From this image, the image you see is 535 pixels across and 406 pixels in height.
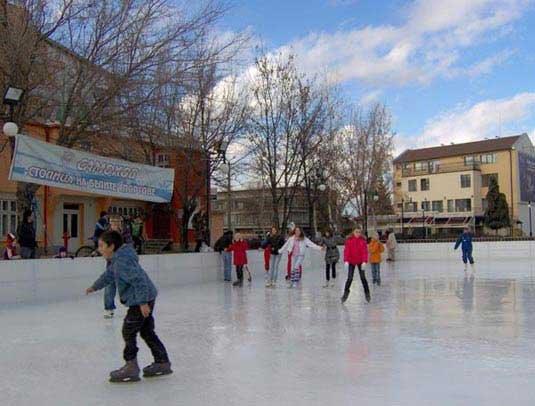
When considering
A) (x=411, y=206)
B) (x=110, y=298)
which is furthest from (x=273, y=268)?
(x=411, y=206)

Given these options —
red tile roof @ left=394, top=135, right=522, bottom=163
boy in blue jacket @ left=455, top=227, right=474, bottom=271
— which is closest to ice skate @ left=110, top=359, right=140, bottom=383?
boy in blue jacket @ left=455, top=227, right=474, bottom=271

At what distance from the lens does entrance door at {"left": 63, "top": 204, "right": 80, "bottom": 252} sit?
30.0 m

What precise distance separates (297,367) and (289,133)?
84.7 ft

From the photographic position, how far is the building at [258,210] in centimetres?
4131

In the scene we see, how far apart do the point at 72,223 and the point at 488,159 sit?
50393 millimetres

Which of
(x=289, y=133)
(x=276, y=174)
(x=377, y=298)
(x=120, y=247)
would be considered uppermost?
(x=289, y=133)

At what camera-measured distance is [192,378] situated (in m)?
5.87

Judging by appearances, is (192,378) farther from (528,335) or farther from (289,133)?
(289,133)

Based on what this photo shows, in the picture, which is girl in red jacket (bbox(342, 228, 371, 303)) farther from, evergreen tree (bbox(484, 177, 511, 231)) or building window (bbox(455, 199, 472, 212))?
building window (bbox(455, 199, 472, 212))

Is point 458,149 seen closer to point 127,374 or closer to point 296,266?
point 296,266

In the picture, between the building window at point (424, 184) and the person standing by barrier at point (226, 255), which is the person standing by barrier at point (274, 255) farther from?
the building window at point (424, 184)

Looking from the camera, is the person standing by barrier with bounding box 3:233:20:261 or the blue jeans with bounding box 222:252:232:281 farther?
the blue jeans with bounding box 222:252:232:281

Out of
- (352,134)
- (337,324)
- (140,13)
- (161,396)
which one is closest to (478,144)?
(352,134)

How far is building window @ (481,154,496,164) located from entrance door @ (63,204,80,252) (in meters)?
49.8
